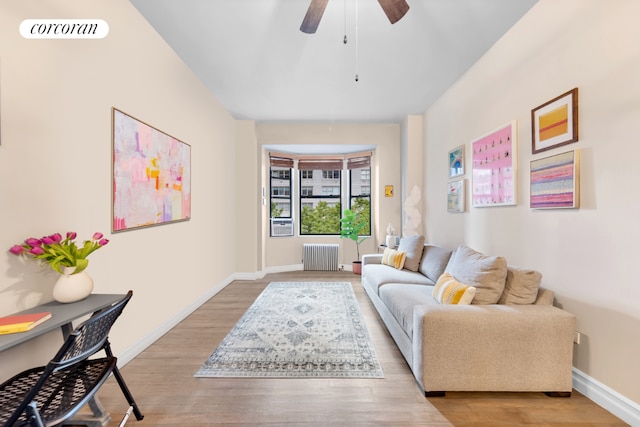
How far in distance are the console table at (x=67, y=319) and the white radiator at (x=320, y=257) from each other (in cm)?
433

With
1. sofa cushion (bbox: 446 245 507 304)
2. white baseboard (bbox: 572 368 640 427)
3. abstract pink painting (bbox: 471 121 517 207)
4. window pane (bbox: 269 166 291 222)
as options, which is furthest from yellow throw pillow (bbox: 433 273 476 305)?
window pane (bbox: 269 166 291 222)

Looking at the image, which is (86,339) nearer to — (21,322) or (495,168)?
(21,322)

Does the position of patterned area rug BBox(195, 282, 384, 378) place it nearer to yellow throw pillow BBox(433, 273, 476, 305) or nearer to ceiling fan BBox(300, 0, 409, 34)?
yellow throw pillow BBox(433, 273, 476, 305)

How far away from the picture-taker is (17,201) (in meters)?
1.54

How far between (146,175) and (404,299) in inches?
106

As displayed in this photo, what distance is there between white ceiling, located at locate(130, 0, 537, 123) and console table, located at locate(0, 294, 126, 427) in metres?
2.37

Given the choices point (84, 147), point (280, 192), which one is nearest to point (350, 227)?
point (280, 192)

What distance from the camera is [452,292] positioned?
2281 mm

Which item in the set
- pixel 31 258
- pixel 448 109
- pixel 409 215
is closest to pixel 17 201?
pixel 31 258

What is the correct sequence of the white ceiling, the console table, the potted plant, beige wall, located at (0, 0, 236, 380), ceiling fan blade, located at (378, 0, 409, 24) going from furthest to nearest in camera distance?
the potted plant
the white ceiling
ceiling fan blade, located at (378, 0, 409, 24)
beige wall, located at (0, 0, 236, 380)
the console table

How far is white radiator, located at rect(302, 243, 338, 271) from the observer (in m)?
5.90

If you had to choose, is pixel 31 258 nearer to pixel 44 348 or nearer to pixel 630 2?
pixel 44 348

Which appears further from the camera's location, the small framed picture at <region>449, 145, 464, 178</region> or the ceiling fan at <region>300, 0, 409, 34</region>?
the small framed picture at <region>449, 145, 464, 178</region>

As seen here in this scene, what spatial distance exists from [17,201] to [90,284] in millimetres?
599
